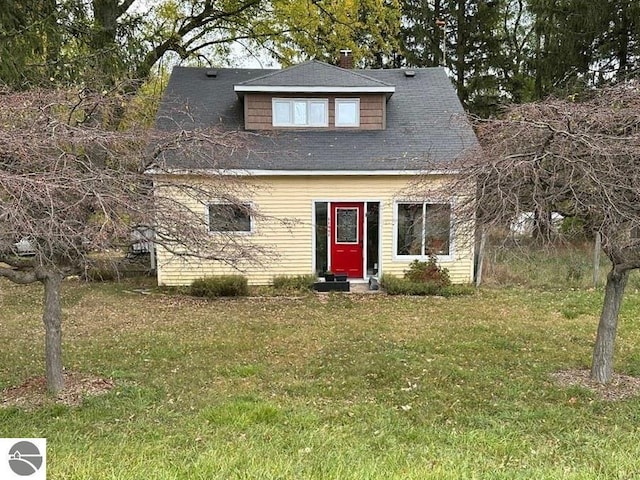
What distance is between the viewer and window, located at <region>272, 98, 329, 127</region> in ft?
40.6

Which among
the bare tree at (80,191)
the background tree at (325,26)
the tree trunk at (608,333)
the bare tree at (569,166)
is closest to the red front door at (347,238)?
the bare tree at (80,191)

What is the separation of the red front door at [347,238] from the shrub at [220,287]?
2.36 meters

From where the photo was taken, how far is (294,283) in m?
11.5

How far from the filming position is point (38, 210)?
3.83 metres

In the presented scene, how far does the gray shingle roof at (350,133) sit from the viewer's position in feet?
37.3

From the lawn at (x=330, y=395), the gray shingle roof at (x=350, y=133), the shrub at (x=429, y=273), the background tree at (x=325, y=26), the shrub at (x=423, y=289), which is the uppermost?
the background tree at (x=325, y=26)

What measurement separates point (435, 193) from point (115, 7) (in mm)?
12648

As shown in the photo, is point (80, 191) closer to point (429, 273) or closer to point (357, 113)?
point (429, 273)

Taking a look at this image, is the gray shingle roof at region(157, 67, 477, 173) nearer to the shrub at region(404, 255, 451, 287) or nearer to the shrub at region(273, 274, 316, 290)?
the shrub at region(404, 255, 451, 287)

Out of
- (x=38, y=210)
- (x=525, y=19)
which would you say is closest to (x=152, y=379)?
(x=38, y=210)

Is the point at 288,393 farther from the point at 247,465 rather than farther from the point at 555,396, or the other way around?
the point at 555,396

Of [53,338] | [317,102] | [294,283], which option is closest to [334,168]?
[317,102]

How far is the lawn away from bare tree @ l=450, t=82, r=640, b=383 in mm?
1759

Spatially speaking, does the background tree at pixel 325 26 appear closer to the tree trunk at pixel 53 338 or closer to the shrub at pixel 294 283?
the shrub at pixel 294 283
